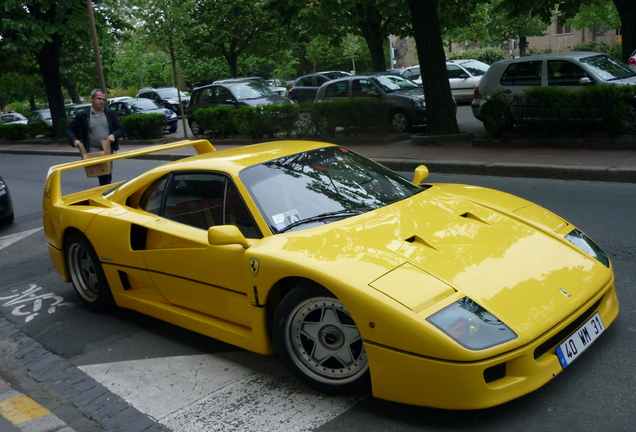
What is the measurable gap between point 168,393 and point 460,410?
1757mm

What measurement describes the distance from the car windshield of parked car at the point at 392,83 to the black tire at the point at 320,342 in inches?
532

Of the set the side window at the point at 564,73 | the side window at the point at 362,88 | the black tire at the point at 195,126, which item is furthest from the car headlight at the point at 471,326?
the black tire at the point at 195,126

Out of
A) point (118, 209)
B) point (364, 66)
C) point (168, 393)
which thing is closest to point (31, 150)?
point (118, 209)

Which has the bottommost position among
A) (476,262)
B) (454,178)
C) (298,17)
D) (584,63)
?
(454,178)

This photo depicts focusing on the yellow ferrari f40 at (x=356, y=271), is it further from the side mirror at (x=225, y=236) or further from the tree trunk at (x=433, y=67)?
the tree trunk at (x=433, y=67)

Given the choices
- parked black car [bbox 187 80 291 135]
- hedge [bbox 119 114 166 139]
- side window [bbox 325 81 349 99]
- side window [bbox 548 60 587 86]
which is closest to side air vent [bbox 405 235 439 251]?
side window [bbox 548 60 587 86]

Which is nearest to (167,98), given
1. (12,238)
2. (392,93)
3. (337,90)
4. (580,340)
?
(337,90)

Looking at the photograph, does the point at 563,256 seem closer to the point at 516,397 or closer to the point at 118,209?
the point at 516,397

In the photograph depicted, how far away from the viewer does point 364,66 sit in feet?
205

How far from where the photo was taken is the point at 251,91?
2134cm

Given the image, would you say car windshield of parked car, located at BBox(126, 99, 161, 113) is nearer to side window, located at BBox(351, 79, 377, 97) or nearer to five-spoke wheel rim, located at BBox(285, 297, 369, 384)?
side window, located at BBox(351, 79, 377, 97)

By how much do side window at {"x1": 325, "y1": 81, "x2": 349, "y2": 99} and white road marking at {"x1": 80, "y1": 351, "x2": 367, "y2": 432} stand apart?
13854mm

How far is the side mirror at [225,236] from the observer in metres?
3.67

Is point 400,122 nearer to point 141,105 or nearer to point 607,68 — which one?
point 607,68
